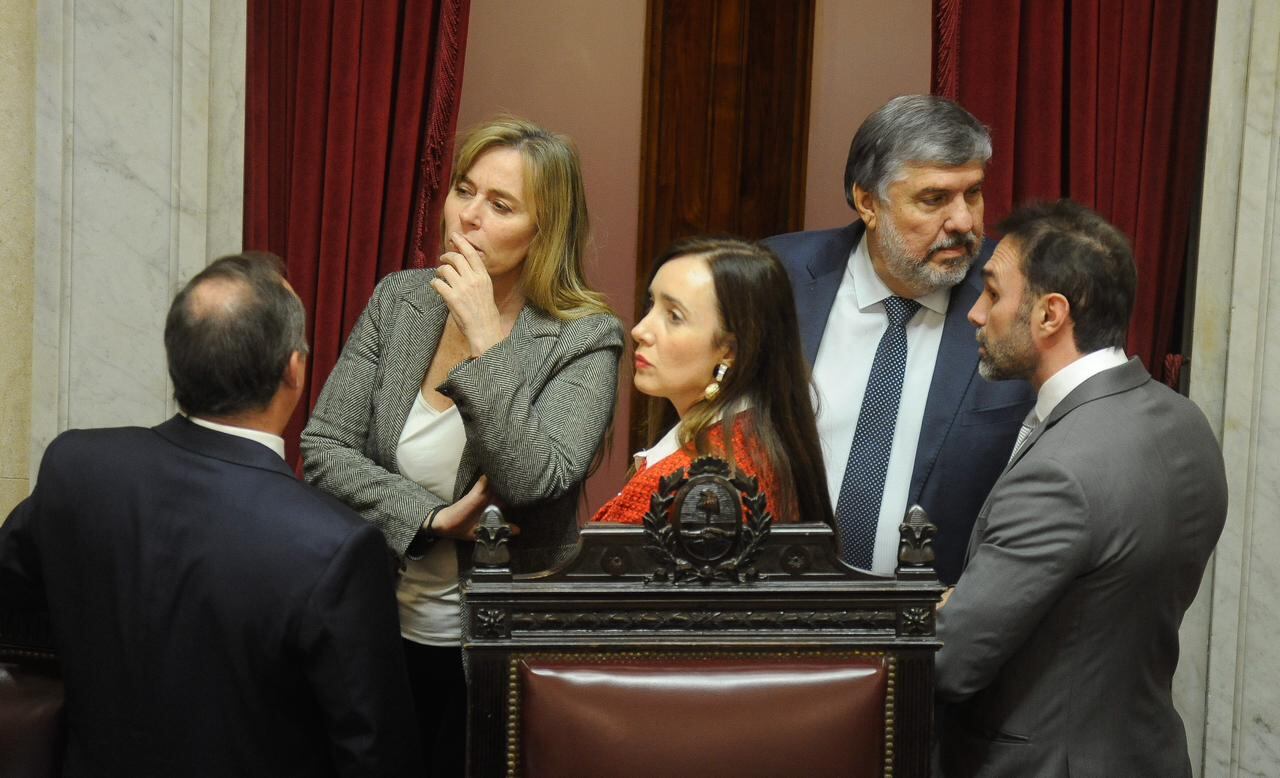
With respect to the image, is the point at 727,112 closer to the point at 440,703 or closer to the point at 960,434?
the point at 960,434

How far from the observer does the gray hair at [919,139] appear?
2705 mm

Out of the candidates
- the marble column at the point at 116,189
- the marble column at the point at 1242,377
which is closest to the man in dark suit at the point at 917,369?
the marble column at the point at 1242,377

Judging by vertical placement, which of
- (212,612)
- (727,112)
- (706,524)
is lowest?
(212,612)

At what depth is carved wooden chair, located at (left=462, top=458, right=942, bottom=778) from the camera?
191 centimetres

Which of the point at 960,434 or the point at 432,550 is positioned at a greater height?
the point at 960,434

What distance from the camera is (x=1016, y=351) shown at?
90.0 inches

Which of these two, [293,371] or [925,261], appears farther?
[925,261]

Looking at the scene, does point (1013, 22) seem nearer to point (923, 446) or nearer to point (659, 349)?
point (923, 446)

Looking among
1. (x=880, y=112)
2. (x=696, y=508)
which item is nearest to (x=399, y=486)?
(x=696, y=508)

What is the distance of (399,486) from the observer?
2.47 meters

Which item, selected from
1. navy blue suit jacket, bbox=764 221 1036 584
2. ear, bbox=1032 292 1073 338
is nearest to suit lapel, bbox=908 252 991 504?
navy blue suit jacket, bbox=764 221 1036 584

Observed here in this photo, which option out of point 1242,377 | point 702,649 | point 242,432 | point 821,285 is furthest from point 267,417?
point 1242,377

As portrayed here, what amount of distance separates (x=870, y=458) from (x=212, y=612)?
1.33 m

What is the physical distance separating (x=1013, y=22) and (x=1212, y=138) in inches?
22.0
